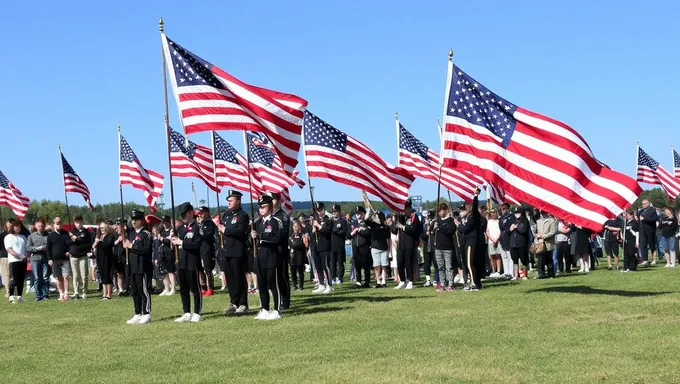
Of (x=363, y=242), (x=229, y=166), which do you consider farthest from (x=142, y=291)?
(x=229, y=166)

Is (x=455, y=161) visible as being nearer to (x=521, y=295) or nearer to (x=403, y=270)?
(x=521, y=295)

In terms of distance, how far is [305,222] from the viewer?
29250 millimetres

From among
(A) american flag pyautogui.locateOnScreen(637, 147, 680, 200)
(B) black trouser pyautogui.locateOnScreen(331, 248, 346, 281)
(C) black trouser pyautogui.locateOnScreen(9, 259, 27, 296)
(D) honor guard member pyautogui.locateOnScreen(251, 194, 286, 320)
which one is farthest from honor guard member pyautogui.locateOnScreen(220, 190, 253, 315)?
(A) american flag pyautogui.locateOnScreen(637, 147, 680, 200)

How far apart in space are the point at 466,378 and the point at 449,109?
8599 millimetres

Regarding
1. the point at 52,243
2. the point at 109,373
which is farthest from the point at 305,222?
the point at 109,373

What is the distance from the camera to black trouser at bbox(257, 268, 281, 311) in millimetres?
16938

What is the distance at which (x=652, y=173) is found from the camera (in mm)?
35062

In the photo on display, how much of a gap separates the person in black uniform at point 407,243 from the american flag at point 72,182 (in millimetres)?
11666

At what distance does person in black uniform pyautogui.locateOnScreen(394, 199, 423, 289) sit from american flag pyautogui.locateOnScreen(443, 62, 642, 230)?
6514 mm

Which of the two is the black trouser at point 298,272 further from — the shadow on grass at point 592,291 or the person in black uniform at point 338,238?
the shadow on grass at point 592,291

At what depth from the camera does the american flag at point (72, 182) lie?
30172mm

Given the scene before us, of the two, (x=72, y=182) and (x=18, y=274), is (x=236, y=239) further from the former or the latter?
(x=72, y=182)

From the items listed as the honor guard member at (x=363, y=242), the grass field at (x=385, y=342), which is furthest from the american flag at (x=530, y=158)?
the honor guard member at (x=363, y=242)

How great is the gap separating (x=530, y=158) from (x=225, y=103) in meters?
5.49
